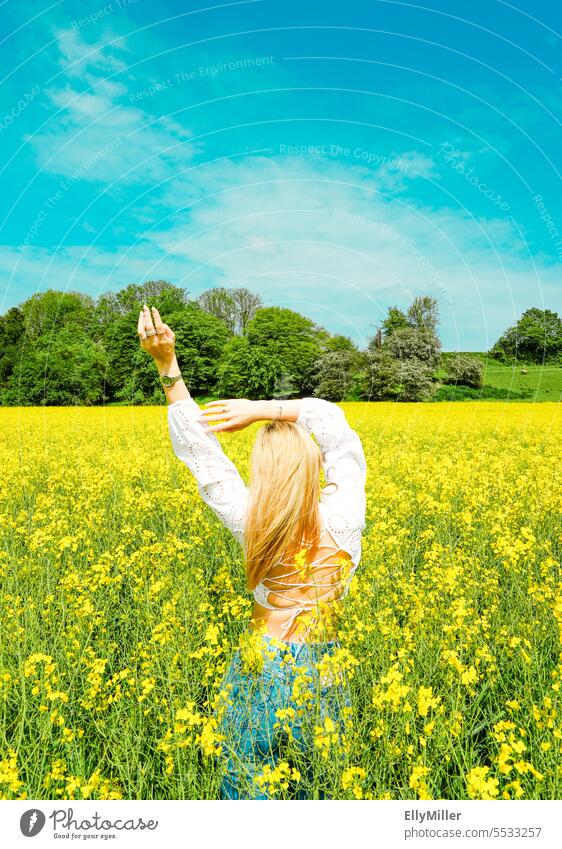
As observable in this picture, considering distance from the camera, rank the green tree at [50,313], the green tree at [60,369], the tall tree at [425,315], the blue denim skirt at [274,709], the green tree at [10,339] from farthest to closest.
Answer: the green tree at [10,339], the green tree at [50,313], the green tree at [60,369], the tall tree at [425,315], the blue denim skirt at [274,709]

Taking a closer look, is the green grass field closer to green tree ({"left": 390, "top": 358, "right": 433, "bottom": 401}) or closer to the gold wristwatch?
green tree ({"left": 390, "top": 358, "right": 433, "bottom": 401})

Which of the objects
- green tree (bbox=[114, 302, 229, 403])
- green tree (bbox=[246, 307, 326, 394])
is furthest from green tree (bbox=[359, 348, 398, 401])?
green tree (bbox=[114, 302, 229, 403])

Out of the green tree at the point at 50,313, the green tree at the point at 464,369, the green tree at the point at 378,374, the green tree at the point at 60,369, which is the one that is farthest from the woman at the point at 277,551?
the green tree at the point at 464,369

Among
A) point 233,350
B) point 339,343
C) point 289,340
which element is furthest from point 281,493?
point 339,343

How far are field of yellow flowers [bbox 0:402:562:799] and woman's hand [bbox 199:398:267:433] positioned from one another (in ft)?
2.77

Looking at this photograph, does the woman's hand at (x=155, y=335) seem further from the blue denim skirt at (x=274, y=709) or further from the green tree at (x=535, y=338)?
the green tree at (x=535, y=338)

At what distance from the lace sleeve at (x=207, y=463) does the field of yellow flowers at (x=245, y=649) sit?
1.66 ft

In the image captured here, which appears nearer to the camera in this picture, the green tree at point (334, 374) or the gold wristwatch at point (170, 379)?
the gold wristwatch at point (170, 379)

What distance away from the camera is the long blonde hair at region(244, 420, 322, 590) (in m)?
2.18

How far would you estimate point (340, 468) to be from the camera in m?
2.55

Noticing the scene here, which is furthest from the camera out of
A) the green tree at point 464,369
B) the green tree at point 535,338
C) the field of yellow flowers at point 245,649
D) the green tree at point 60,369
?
the green tree at point 464,369

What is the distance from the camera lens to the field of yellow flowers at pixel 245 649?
2.22 metres

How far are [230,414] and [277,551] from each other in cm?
61

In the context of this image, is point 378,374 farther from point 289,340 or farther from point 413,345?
point 289,340
